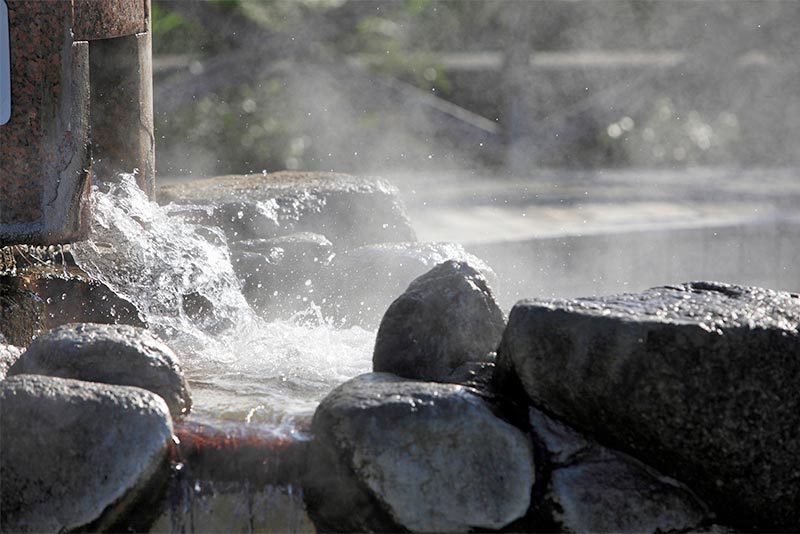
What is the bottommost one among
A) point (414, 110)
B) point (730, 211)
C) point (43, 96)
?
point (730, 211)

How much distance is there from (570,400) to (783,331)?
0.48 metres

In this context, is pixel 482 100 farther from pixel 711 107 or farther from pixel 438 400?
pixel 438 400

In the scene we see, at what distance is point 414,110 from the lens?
7.68 meters

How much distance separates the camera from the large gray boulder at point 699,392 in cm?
234

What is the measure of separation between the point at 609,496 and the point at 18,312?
169 cm

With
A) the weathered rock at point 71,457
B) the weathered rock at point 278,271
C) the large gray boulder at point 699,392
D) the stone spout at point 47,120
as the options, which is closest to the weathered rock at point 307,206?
the weathered rock at point 278,271

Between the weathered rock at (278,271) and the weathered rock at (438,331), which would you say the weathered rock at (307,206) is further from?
the weathered rock at (438,331)

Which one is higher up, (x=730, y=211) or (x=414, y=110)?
(x=414, y=110)

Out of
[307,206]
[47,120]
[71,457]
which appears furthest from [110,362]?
[307,206]

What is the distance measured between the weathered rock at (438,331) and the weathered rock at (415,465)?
15.5 inches

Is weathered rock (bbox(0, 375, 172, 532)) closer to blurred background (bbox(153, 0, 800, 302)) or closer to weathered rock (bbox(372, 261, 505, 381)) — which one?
weathered rock (bbox(372, 261, 505, 381))

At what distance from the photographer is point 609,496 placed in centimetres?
240

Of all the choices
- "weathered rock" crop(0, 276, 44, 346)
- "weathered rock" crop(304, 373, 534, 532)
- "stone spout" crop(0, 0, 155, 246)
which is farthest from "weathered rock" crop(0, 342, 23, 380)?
"weathered rock" crop(304, 373, 534, 532)

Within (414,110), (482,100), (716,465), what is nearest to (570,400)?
(716,465)
